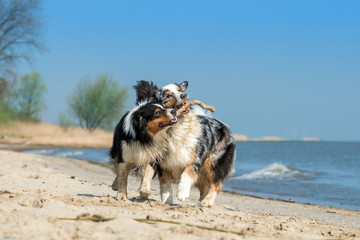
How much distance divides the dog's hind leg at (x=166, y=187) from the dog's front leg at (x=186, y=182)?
0.92ft

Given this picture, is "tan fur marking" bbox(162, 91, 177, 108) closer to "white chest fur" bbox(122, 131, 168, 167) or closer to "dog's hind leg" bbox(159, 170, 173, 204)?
"white chest fur" bbox(122, 131, 168, 167)

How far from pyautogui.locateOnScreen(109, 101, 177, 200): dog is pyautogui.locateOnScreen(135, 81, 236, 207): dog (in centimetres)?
19

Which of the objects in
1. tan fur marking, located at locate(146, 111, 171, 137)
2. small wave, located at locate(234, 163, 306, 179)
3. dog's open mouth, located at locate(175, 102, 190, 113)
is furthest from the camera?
small wave, located at locate(234, 163, 306, 179)

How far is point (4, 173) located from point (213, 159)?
4.49m

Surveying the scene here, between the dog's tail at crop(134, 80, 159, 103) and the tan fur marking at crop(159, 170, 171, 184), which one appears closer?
the tan fur marking at crop(159, 170, 171, 184)

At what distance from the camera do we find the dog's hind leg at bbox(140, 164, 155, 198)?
253 inches

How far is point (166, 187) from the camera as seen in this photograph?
22.0 feet

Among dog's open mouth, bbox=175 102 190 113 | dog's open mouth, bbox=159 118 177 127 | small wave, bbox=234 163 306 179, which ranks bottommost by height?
small wave, bbox=234 163 306 179

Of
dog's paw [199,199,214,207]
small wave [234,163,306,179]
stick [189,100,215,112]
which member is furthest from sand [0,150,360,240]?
small wave [234,163,306,179]

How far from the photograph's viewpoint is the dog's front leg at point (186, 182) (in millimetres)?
6398

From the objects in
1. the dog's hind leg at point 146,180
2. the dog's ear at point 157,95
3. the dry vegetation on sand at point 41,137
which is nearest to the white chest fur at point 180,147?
the dog's hind leg at point 146,180

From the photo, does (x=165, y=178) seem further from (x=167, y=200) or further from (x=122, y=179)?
(x=122, y=179)

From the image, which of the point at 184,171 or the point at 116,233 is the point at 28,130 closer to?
the point at 184,171

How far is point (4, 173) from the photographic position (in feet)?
29.9
